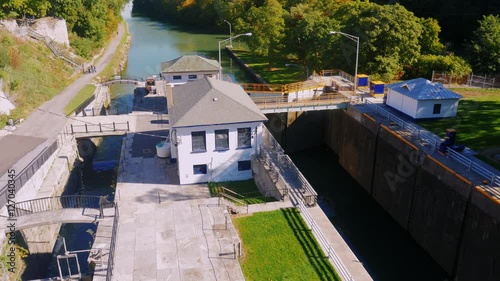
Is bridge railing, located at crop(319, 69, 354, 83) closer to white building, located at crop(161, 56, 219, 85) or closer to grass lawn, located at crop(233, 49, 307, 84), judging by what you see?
grass lawn, located at crop(233, 49, 307, 84)

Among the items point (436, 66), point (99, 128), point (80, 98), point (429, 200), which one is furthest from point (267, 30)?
point (429, 200)

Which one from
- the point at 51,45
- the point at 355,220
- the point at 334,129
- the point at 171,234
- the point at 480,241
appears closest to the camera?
the point at 171,234

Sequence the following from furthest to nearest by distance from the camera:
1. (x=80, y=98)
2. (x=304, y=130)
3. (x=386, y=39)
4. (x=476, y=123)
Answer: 1. (x=80, y=98)
2. (x=386, y=39)
3. (x=304, y=130)
4. (x=476, y=123)

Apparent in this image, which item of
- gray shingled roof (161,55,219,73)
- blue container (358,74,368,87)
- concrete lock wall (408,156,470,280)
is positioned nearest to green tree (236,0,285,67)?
gray shingled roof (161,55,219,73)

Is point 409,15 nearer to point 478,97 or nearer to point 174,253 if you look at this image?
point 478,97

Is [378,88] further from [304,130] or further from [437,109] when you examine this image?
[304,130]

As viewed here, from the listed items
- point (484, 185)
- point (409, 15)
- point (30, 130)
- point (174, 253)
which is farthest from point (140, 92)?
point (484, 185)
